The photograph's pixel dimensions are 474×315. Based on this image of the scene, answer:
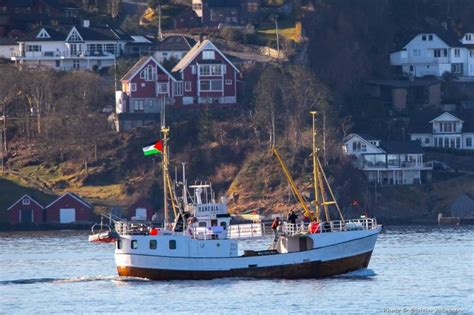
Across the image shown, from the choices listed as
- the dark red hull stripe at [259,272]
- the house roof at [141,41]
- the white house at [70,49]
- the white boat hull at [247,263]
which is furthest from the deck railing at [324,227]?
the house roof at [141,41]

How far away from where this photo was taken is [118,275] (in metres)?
105

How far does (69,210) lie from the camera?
154 m

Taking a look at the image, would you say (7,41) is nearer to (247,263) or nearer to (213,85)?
(213,85)

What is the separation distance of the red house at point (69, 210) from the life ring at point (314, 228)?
52.6 m

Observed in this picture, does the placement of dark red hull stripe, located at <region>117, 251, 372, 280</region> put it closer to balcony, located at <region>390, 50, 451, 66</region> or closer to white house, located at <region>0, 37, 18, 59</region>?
balcony, located at <region>390, 50, 451, 66</region>

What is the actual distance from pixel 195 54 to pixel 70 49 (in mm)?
14979

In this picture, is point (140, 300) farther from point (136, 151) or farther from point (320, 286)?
point (136, 151)

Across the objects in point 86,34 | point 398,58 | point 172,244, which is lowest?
point 172,244

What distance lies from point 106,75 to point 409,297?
3543 inches

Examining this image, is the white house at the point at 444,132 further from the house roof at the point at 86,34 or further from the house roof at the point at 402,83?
the house roof at the point at 86,34

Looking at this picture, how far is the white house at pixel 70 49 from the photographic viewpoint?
184m

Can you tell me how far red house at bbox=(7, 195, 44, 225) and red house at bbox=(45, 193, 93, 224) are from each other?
2.51ft

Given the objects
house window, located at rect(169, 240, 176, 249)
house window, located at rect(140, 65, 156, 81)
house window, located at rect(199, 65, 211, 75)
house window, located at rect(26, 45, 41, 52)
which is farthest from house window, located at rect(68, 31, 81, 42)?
house window, located at rect(169, 240, 176, 249)

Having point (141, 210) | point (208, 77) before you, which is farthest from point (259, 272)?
point (208, 77)
